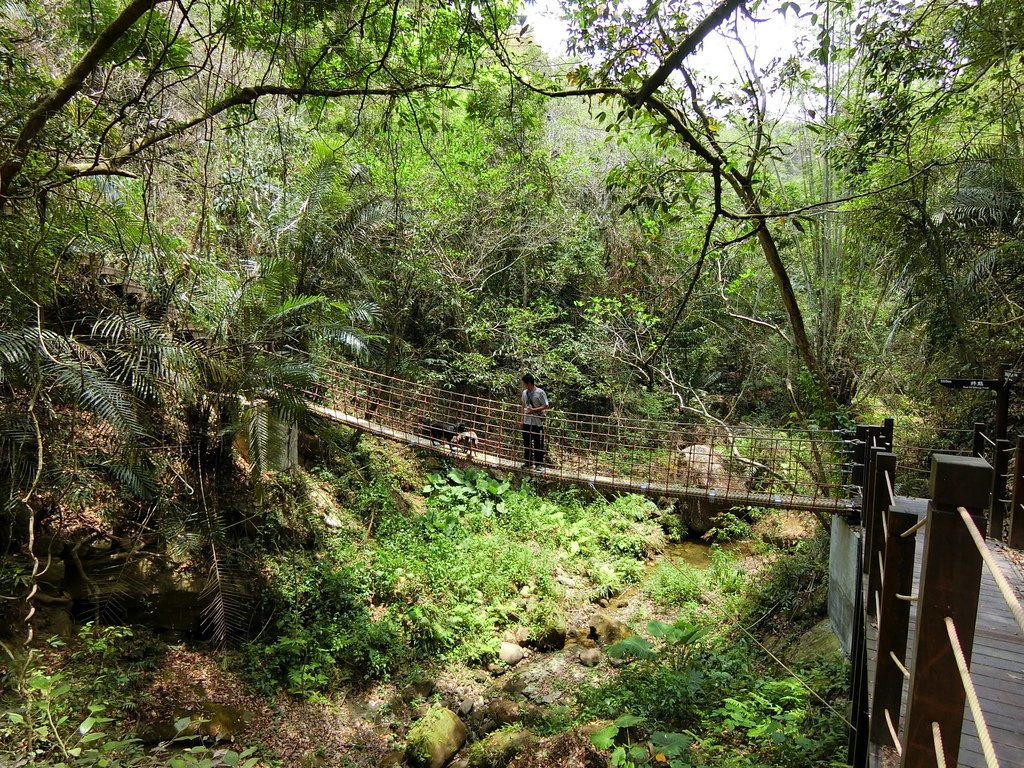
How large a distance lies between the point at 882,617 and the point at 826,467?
19.7ft

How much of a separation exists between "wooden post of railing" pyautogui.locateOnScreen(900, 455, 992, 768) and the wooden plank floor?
274 mm

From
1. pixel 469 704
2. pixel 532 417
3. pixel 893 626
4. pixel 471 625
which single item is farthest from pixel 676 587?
pixel 893 626

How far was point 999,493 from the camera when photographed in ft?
14.0

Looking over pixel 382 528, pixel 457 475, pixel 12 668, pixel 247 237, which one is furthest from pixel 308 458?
pixel 12 668

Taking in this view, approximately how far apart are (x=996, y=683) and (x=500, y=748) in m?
3.47

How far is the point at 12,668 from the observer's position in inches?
132

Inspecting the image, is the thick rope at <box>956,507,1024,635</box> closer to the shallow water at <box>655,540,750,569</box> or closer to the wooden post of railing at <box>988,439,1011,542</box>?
the wooden post of railing at <box>988,439,1011,542</box>

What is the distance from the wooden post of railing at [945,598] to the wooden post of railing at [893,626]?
53 centimetres

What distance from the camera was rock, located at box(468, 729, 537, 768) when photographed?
441 centimetres

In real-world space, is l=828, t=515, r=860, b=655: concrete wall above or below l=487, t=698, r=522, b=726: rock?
above

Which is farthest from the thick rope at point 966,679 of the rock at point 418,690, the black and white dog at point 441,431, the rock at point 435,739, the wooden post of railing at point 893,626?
the black and white dog at point 441,431

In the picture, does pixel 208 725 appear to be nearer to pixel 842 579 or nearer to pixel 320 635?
pixel 320 635

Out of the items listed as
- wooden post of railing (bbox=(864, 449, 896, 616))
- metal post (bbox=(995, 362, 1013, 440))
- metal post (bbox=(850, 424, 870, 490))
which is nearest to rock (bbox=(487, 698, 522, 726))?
metal post (bbox=(850, 424, 870, 490))

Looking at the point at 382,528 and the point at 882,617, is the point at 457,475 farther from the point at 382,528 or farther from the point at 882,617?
the point at 882,617
